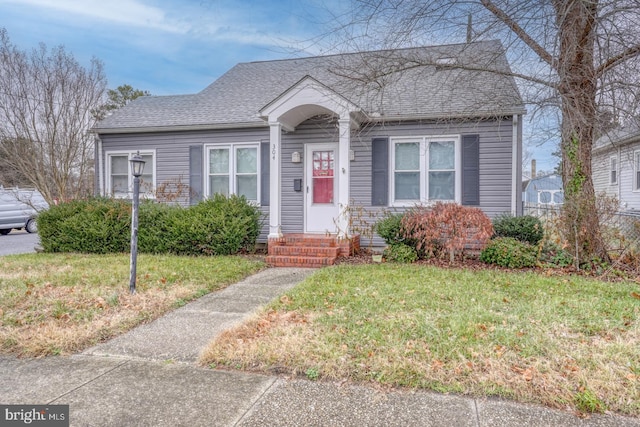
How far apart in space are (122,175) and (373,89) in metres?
7.37

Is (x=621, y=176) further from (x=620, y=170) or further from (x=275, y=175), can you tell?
(x=275, y=175)

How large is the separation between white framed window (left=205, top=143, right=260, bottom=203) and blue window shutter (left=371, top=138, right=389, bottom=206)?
2894 mm

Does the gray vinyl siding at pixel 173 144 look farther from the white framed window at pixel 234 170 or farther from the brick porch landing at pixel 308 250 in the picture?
the brick porch landing at pixel 308 250

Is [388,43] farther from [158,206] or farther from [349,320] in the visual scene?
[158,206]

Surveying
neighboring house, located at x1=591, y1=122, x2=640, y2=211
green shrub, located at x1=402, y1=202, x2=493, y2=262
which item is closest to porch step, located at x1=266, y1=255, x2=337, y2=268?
green shrub, located at x1=402, y1=202, x2=493, y2=262

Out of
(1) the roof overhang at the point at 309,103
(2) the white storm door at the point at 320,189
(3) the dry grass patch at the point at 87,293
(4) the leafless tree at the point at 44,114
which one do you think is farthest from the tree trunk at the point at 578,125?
(4) the leafless tree at the point at 44,114

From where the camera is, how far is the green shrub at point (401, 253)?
24.9ft

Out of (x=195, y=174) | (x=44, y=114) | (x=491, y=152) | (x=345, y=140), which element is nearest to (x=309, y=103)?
(x=345, y=140)

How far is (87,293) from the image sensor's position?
17.1 ft

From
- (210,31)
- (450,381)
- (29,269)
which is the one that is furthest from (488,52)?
(29,269)

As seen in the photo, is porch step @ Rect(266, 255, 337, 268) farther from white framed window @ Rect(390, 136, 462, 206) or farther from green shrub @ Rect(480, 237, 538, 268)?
green shrub @ Rect(480, 237, 538, 268)

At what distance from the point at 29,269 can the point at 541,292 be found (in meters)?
8.31

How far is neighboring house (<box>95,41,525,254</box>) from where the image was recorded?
26.2 ft

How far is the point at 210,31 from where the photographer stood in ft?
34.6
